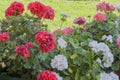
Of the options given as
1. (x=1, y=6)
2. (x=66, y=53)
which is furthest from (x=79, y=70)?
(x=1, y=6)

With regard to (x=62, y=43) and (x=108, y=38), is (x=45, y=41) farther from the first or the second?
(x=108, y=38)

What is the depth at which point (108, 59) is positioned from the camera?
11.7ft

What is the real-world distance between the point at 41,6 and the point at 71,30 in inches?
24.4

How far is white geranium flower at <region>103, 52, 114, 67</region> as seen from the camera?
355 centimetres

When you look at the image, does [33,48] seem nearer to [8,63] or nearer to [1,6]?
[8,63]

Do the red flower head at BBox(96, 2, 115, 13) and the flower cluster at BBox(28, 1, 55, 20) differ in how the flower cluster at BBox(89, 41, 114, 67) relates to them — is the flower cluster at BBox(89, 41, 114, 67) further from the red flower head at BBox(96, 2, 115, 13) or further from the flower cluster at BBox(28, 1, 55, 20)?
the red flower head at BBox(96, 2, 115, 13)

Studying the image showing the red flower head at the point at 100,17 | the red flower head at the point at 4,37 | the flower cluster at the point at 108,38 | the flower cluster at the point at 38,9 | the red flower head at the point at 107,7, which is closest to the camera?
the red flower head at the point at 4,37

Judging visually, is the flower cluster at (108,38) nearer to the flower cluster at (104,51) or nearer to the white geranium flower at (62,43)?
the flower cluster at (104,51)

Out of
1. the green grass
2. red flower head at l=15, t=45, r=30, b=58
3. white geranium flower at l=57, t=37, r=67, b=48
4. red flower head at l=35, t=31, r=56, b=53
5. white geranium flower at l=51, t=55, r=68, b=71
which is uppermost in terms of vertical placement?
red flower head at l=35, t=31, r=56, b=53

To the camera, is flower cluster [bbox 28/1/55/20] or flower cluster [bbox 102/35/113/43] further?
flower cluster [bbox 102/35/113/43]

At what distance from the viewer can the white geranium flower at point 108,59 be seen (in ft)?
11.7

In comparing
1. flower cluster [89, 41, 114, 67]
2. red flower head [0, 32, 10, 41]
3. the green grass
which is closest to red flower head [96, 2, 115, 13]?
flower cluster [89, 41, 114, 67]

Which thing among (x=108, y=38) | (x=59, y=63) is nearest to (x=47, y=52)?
(x=59, y=63)

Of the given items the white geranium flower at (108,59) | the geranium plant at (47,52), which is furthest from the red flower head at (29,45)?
the white geranium flower at (108,59)
